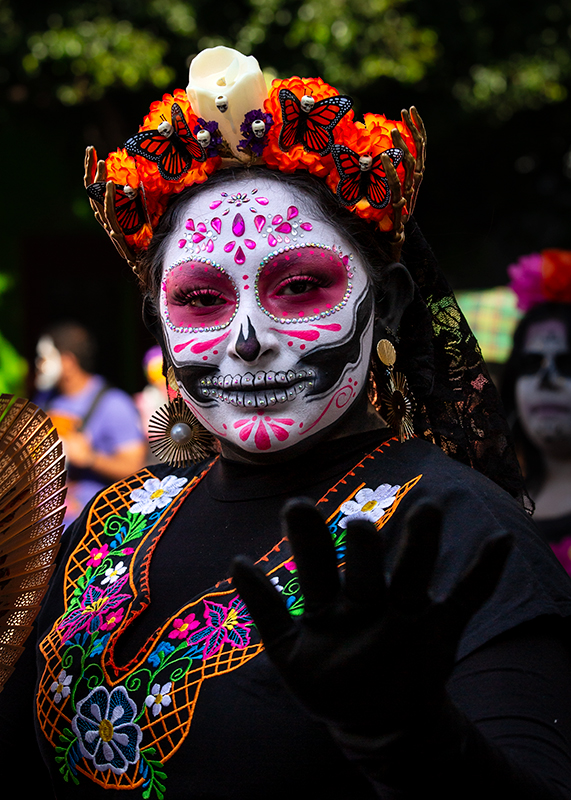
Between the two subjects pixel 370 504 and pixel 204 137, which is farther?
pixel 204 137

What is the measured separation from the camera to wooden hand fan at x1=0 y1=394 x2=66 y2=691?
197cm

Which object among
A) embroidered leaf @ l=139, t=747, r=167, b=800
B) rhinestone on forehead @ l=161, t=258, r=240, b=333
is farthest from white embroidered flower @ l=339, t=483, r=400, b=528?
embroidered leaf @ l=139, t=747, r=167, b=800

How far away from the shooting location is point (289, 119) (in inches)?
82.6

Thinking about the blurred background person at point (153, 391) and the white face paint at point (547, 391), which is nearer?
the white face paint at point (547, 391)

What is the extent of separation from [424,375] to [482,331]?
158 inches

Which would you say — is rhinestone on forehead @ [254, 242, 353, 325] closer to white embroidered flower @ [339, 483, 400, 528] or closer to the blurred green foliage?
→ white embroidered flower @ [339, 483, 400, 528]

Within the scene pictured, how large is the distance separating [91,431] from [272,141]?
4094 mm

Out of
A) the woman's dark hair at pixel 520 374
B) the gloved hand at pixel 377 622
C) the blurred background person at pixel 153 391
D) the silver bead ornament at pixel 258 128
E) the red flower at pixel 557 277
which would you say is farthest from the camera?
the blurred background person at pixel 153 391

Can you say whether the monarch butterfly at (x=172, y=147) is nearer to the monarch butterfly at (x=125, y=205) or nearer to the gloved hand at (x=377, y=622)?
the monarch butterfly at (x=125, y=205)

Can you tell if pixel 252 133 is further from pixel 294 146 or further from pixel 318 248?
pixel 318 248

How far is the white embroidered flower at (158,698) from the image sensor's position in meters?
1.79

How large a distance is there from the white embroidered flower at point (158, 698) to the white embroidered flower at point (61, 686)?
0.25 meters

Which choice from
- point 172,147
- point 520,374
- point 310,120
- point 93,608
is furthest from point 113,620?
point 520,374

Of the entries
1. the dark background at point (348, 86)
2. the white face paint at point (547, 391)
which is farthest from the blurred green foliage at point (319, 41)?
the white face paint at point (547, 391)
